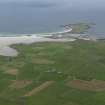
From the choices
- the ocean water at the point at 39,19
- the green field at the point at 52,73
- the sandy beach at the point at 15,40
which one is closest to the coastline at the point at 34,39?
the sandy beach at the point at 15,40

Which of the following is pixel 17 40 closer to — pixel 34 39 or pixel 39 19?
pixel 34 39

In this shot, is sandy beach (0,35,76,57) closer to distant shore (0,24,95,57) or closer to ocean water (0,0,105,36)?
distant shore (0,24,95,57)

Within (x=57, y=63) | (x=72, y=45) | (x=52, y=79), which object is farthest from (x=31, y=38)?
(x=52, y=79)

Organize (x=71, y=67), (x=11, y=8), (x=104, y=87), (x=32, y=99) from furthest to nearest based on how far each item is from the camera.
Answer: (x=11, y=8)
(x=71, y=67)
(x=104, y=87)
(x=32, y=99)

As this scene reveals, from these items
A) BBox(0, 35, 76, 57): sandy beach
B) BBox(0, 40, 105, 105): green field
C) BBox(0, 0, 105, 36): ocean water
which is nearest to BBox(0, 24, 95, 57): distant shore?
BBox(0, 35, 76, 57): sandy beach

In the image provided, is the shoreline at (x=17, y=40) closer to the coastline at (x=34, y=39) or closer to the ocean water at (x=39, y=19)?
the coastline at (x=34, y=39)

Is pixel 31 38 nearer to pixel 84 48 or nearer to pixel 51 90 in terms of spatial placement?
pixel 84 48

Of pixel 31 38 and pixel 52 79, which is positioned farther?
pixel 31 38

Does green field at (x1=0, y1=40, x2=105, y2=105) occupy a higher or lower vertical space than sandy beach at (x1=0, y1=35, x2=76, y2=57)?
higher
